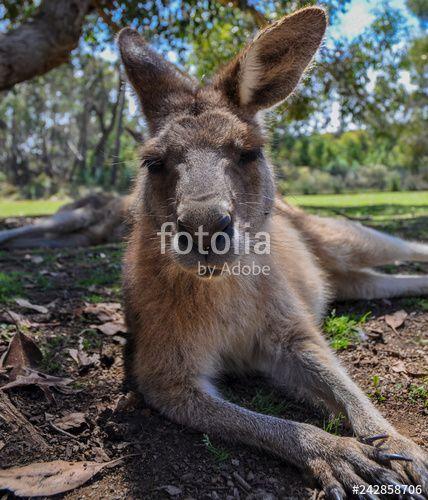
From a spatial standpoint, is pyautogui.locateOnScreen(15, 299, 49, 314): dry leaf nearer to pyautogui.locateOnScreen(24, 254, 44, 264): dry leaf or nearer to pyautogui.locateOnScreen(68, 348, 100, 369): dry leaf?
pyautogui.locateOnScreen(68, 348, 100, 369): dry leaf

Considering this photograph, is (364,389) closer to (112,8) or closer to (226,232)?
(226,232)

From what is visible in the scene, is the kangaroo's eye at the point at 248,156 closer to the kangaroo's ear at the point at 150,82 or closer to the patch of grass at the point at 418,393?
the kangaroo's ear at the point at 150,82

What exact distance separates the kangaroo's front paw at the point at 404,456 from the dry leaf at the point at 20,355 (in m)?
2.07

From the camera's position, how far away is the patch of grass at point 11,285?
4.62 meters

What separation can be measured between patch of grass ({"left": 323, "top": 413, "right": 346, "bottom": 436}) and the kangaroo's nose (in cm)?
115

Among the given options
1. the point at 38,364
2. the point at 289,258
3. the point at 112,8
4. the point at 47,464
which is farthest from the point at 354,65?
the point at 47,464

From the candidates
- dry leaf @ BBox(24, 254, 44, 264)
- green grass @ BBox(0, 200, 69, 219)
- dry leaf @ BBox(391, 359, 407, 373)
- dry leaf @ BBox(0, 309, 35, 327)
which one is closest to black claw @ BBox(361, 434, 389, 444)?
dry leaf @ BBox(391, 359, 407, 373)

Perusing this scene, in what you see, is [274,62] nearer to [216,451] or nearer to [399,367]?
[399,367]

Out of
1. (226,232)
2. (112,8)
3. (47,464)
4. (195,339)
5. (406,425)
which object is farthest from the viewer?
(112,8)

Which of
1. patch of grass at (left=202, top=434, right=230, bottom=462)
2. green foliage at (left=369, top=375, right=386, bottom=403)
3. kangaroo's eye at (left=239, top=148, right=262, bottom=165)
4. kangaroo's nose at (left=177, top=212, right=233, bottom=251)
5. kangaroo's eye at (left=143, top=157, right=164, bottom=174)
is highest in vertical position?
kangaroo's eye at (left=239, top=148, right=262, bottom=165)

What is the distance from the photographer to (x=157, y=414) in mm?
2789

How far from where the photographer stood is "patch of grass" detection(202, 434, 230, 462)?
234 cm

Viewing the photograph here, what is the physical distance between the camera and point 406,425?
8.73 feet

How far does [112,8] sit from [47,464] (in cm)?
814
